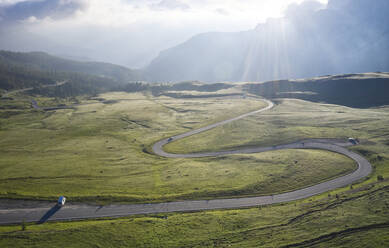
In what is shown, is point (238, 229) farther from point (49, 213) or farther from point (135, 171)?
point (135, 171)

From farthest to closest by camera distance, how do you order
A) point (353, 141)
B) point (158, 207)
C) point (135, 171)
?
point (353, 141) < point (135, 171) < point (158, 207)

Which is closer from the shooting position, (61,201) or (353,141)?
(61,201)

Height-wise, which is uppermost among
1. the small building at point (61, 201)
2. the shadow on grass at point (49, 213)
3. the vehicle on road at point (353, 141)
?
the vehicle on road at point (353, 141)

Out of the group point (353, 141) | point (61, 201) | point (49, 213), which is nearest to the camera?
point (49, 213)

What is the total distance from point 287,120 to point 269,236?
131 meters

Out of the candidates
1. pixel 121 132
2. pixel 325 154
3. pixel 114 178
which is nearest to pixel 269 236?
pixel 114 178

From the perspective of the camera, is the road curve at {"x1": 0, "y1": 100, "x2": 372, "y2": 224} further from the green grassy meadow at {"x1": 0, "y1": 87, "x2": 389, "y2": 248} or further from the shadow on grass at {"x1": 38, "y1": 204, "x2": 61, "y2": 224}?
the green grassy meadow at {"x1": 0, "y1": 87, "x2": 389, "y2": 248}

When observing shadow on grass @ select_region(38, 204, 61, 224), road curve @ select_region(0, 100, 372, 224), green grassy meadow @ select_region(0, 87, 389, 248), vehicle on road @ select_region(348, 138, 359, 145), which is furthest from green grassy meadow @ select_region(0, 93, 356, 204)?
vehicle on road @ select_region(348, 138, 359, 145)

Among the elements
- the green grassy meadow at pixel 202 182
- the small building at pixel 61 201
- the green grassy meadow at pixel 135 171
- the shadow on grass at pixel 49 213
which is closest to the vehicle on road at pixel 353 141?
the green grassy meadow at pixel 202 182

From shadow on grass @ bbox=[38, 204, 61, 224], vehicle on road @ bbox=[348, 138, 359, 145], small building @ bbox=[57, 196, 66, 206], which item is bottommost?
shadow on grass @ bbox=[38, 204, 61, 224]

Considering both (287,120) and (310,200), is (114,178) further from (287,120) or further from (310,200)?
(287,120)

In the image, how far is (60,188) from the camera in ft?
268

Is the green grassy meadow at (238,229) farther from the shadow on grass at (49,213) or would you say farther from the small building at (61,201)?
the small building at (61,201)

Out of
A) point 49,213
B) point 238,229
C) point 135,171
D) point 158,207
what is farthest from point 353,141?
point 49,213
